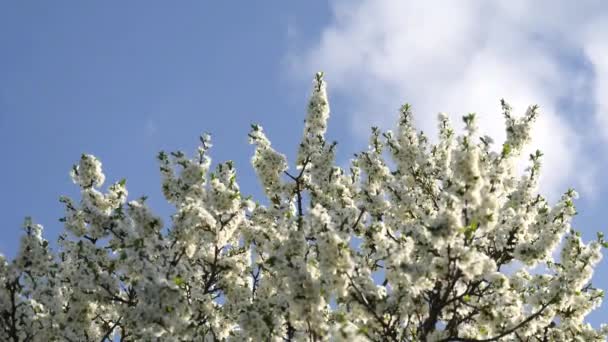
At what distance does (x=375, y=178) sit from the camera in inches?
714

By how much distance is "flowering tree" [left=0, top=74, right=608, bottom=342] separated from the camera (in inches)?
442

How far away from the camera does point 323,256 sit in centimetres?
1076

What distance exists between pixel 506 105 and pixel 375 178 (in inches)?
160

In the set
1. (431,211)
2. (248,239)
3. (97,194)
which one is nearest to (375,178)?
(431,211)

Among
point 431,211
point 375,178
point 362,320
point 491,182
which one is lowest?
point 362,320

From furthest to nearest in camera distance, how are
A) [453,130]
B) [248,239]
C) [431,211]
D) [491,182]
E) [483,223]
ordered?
[453,130], [248,239], [431,211], [491,182], [483,223]

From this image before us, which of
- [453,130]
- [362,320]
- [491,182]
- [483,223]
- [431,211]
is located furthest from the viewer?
[453,130]

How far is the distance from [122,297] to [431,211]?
7.49 meters

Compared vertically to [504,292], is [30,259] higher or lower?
higher

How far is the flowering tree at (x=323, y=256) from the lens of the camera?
1123 centimetres

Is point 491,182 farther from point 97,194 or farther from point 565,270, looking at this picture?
point 97,194

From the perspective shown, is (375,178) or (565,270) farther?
(375,178)

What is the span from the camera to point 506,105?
17.8 m

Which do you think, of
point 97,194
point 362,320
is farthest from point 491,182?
point 97,194
